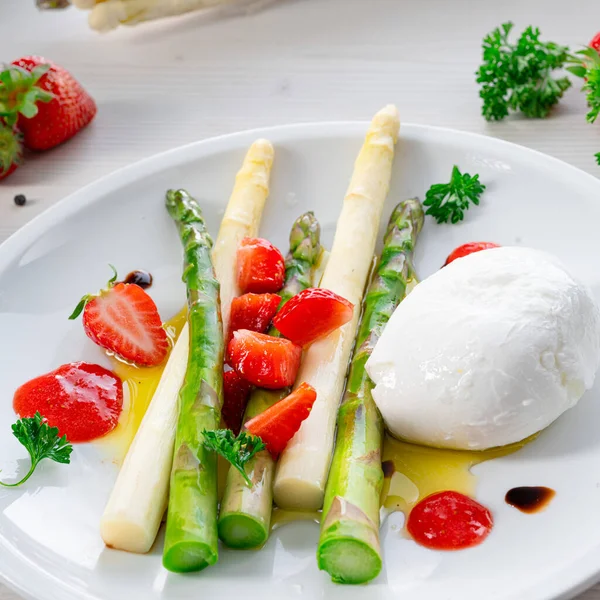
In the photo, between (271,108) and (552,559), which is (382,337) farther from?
(271,108)

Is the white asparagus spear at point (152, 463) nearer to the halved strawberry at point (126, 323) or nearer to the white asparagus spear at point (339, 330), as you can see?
the halved strawberry at point (126, 323)

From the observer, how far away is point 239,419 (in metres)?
2.72

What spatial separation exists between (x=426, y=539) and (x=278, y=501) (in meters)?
0.44

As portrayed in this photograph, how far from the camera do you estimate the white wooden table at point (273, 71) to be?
4.32m

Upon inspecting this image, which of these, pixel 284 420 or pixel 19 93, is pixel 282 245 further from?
pixel 19 93

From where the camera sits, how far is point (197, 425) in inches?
95.3

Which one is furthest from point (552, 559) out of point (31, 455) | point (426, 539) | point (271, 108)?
point (271, 108)

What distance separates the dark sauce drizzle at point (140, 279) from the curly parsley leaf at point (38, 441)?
3.25 ft

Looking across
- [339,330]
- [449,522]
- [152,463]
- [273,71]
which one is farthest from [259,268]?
[273,71]

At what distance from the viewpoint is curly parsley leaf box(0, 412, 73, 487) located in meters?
2.45

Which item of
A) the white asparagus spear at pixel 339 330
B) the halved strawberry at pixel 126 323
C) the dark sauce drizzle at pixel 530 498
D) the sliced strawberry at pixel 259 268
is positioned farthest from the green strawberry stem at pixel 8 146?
the dark sauce drizzle at pixel 530 498

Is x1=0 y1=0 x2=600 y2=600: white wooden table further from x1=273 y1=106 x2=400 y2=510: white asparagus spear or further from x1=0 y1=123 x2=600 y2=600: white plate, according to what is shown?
x1=273 y1=106 x2=400 y2=510: white asparagus spear

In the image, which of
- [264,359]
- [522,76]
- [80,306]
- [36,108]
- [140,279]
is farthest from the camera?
[522,76]

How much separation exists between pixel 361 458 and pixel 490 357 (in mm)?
472
